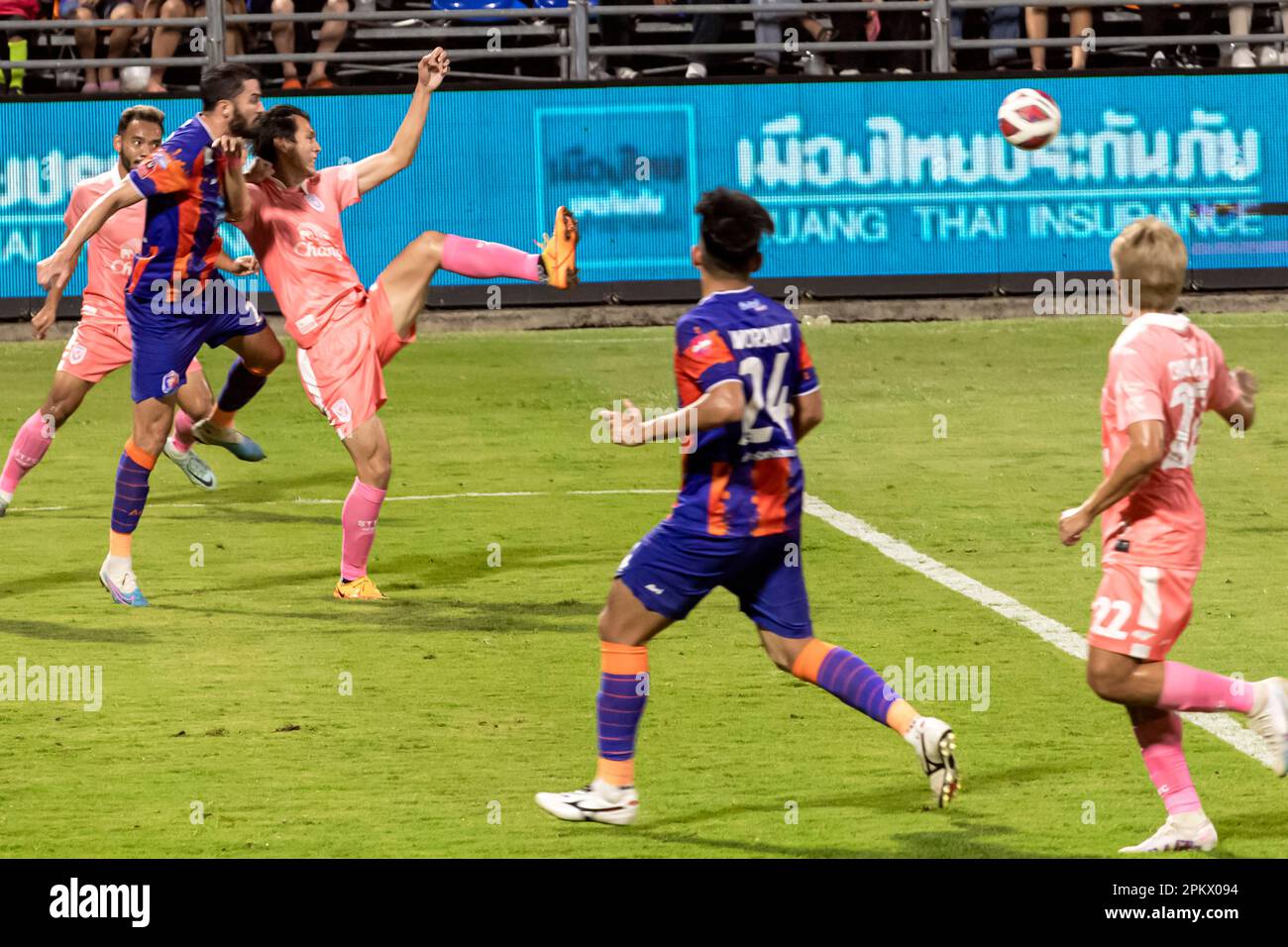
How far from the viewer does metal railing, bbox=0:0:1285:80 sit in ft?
73.1

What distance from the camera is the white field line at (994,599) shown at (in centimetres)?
768

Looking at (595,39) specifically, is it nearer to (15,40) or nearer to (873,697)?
(15,40)

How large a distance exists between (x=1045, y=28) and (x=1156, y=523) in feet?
59.3

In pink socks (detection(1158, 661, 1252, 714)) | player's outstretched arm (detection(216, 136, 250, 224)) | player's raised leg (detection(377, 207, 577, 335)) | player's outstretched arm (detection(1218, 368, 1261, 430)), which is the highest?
player's outstretched arm (detection(216, 136, 250, 224))

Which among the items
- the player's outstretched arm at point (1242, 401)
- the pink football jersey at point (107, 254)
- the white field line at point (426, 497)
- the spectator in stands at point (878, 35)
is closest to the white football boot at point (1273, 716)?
the player's outstretched arm at point (1242, 401)

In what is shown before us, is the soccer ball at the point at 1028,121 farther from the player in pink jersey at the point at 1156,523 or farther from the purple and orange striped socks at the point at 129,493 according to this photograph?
the player in pink jersey at the point at 1156,523

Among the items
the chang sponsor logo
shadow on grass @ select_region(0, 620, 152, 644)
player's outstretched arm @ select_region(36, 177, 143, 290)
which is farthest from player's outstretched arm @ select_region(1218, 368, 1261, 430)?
the chang sponsor logo

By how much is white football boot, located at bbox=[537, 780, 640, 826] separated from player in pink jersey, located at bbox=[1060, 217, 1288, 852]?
1.49 meters

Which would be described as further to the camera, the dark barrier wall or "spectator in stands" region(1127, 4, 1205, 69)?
"spectator in stands" region(1127, 4, 1205, 69)

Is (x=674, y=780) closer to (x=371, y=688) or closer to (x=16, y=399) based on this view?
(x=371, y=688)

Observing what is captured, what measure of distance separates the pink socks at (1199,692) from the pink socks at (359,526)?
5.14 meters

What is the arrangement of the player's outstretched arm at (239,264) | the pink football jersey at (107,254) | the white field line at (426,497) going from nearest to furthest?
1. the player's outstretched arm at (239,264)
2. the pink football jersey at (107,254)
3. the white field line at (426,497)

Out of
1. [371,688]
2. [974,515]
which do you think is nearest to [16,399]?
[974,515]

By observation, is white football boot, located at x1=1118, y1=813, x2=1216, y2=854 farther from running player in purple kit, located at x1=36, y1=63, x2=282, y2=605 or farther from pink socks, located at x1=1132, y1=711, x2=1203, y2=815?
running player in purple kit, located at x1=36, y1=63, x2=282, y2=605
